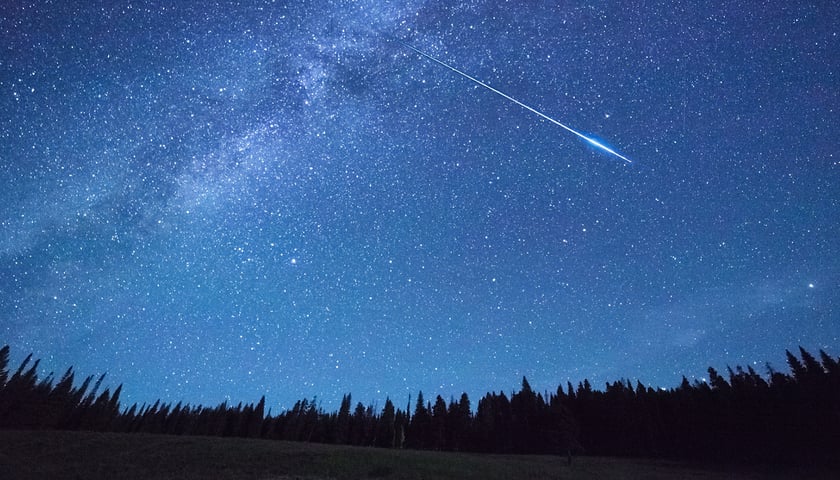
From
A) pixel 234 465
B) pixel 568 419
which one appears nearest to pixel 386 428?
pixel 568 419

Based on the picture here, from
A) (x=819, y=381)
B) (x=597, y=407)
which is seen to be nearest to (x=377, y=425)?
(x=597, y=407)

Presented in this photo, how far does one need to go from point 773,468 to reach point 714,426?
1423 centimetres

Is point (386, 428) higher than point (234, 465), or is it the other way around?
point (386, 428)

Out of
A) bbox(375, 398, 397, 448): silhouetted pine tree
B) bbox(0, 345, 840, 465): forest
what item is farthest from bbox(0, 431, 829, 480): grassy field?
bbox(375, 398, 397, 448): silhouetted pine tree

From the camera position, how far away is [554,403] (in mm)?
89750

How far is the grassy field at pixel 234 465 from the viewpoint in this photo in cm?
3469

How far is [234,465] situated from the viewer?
38.0 meters

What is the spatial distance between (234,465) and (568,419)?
179ft

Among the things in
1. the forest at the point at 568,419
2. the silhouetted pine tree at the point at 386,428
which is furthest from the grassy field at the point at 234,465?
the silhouetted pine tree at the point at 386,428

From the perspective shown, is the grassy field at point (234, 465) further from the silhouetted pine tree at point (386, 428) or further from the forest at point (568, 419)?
the silhouetted pine tree at point (386, 428)

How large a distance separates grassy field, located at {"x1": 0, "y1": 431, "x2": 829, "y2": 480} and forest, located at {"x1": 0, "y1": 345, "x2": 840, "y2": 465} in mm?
12136

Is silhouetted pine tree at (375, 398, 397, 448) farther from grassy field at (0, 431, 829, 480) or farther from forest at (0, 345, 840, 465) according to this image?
grassy field at (0, 431, 829, 480)

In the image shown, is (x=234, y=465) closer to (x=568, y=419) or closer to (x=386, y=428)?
(x=568, y=419)

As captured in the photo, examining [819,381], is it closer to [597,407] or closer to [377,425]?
[597,407]
